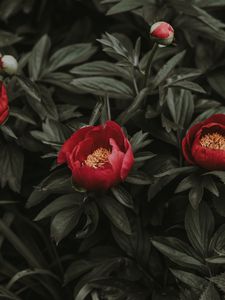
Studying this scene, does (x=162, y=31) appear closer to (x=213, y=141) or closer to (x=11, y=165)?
(x=213, y=141)

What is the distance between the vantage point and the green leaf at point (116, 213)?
106 cm

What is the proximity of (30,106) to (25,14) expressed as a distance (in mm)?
407

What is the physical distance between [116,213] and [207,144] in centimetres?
20

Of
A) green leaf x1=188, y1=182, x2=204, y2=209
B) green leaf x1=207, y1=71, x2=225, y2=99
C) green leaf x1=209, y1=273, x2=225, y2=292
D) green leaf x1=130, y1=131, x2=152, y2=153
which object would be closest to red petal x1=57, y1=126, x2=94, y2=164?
green leaf x1=130, y1=131, x2=152, y2=153

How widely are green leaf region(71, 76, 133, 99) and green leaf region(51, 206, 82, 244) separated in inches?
10.6

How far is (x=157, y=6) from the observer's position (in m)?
1.30

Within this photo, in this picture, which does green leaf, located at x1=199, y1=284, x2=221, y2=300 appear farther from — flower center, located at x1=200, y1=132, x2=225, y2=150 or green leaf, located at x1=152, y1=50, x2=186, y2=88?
green leaf, located at x1=152, y1=50, x2=186, y2=88

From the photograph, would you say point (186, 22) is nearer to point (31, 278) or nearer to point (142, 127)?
point (142, 127)

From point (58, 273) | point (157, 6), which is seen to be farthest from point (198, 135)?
point (58, 273)

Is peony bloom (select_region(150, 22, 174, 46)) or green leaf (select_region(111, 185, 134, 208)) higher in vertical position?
peony bloom (select_region(150, 22, 174, 46))

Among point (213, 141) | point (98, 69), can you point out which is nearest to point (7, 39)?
point (98, 69)

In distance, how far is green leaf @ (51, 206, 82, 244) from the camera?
1051 millimetres

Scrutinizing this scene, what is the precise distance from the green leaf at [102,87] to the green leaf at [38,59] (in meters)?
0.15

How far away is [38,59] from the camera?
1359 millimetres
